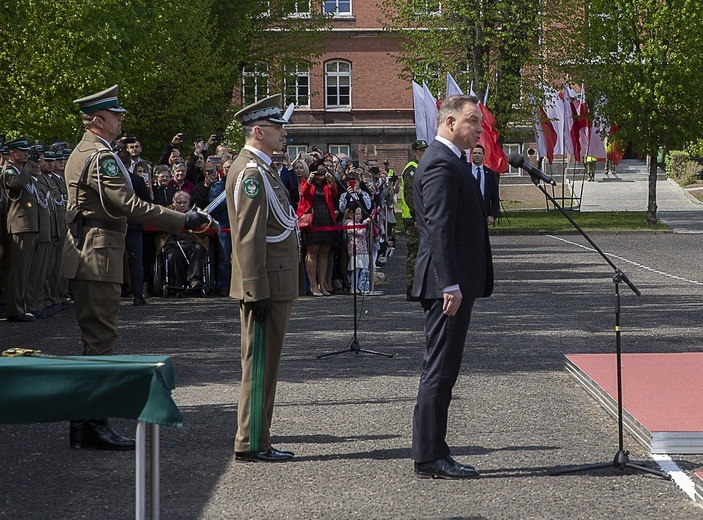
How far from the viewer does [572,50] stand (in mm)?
40188

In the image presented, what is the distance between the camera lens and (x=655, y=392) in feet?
29.9

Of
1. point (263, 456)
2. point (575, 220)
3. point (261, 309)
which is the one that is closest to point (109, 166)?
point (261, 309)

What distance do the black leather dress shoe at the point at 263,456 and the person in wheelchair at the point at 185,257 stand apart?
11.0 meters

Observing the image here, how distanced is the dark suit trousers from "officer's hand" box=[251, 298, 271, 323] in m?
1.00

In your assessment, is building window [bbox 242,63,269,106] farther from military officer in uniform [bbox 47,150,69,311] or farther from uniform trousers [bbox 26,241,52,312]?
uniform trousers [bbox 26,241,52,312]

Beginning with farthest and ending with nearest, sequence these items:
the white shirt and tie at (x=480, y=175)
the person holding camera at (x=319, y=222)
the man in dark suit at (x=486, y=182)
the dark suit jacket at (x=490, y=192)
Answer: the person holding camera at (x=319, y=222) < the white shirt and tie at (x=480, y=175) < the man in dark suit at (x=486, y=182) < the dark suit jacket at (x=490, y=192)

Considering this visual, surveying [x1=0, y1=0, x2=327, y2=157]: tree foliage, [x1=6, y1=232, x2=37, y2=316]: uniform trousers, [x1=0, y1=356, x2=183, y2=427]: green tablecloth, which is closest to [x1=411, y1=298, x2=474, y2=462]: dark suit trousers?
[x1=0, y1=356, x2=183, y2=427]: green tablecloth

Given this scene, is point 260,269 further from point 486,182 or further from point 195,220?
point 486,182

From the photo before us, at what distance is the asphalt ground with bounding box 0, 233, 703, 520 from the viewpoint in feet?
21.4

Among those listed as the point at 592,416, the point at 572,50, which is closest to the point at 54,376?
the point at 592,416

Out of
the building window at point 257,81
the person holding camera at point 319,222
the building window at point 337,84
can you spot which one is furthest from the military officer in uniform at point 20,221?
the building window at point 337,84

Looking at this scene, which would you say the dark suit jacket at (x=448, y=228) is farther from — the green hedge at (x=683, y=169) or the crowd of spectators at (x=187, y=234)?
the green hedge at (x=683, y=169)

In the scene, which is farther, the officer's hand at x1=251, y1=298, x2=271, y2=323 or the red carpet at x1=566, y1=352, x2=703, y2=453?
the red carpet at x1=566, y1=352, x2=703, y2=453

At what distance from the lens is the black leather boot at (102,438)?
25.6 feet
